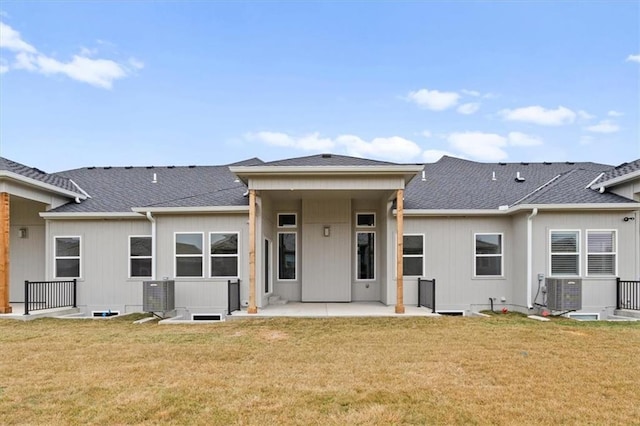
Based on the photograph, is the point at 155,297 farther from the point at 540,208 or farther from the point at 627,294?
A: the point at 627,294

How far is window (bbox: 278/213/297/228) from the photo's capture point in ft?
43.1

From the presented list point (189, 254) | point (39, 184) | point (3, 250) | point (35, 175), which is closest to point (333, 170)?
point (189, 254)

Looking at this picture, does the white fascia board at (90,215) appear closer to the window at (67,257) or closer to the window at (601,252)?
the window at (67,257)

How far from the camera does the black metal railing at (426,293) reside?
34.6 ft

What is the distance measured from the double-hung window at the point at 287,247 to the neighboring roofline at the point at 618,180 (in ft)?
27.7

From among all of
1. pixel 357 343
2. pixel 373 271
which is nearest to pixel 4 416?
pixel 357 343

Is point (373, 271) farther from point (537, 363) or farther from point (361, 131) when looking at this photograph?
point (361, 131)

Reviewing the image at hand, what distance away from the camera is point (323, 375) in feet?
16.7

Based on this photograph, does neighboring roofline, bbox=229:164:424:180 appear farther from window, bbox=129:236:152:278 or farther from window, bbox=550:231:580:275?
window, bbox=550:231:580:275

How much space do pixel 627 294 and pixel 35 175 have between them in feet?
51.0

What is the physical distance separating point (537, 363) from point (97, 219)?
438 inches

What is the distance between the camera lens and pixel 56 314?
34.8 feet

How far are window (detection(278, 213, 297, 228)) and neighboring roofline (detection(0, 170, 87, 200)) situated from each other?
19.1ft

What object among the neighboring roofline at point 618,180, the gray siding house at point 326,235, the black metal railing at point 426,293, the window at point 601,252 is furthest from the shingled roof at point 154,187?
the neighboring roofline at point 618,180
